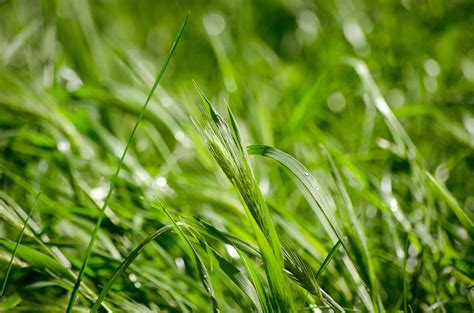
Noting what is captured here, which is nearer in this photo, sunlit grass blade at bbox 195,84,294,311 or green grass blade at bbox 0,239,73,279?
sunlit grass blade at bbox 195,84,294,311

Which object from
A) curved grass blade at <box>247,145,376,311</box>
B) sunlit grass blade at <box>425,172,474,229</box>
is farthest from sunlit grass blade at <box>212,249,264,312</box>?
sunlit grass blade at <box>425,172,474,229</box>

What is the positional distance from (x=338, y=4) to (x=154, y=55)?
52 cm

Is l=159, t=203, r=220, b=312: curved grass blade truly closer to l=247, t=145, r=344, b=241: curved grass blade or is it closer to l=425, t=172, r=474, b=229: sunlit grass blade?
l=247, t=145, r=344, b=241: curved grass blade

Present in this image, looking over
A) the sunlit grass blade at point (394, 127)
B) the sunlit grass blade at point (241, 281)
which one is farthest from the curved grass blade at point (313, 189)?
the sunlit grass blade at point (394, 127)

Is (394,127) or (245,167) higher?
(394,127)

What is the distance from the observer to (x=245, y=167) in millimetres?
570

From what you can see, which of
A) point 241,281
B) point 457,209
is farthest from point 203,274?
point 457,209

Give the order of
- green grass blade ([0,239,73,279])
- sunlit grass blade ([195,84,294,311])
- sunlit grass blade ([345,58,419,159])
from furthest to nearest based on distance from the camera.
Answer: sunlit grass blade ([345,58,419,159]), green grass blade ([0,239,73,279]), sunlit grass blade ([195,84,294,311])

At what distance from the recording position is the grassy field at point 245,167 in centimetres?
66

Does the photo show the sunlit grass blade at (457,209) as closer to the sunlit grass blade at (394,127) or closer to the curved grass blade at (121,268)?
the sunlit grass blade at (394,127)

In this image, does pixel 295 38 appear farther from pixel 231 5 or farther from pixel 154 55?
pixel 154 55

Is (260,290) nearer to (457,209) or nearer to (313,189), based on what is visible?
(313,189)

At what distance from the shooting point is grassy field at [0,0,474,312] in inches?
25.9

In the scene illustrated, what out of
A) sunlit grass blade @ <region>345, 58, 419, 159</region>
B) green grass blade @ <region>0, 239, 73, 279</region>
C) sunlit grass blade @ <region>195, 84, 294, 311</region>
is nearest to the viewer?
sunlit grass blade @ <region>195, 84, 294, 311</region>
